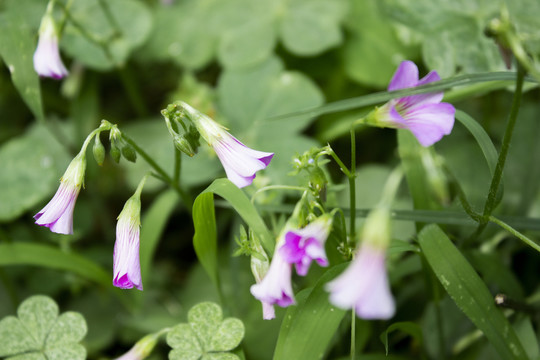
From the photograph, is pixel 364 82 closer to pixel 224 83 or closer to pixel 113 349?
pixel 224 83

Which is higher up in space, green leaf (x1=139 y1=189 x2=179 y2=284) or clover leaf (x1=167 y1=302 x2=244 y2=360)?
green leaf (x1=139 y1=189 x2=179 y2=284)

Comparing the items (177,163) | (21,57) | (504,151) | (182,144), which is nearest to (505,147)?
(504,151)

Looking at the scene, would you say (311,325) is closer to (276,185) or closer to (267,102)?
(276,185)

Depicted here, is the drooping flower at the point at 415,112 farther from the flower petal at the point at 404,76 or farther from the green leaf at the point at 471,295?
the green leaf at the point at 471,295

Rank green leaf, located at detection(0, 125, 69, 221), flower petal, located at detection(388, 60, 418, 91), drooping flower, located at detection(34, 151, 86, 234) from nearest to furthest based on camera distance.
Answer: flower petal, located at detection(388, 60, 418, 91) < drooping flower, located at detection(34, 151, 86, 234) < green leaf, located at detection(0, 125, 69, 221)

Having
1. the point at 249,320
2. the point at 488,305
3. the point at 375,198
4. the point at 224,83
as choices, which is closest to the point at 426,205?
the point at 488,305

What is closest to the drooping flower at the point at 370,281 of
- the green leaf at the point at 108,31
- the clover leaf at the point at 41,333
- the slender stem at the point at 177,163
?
the slender stem at the point at 177,163

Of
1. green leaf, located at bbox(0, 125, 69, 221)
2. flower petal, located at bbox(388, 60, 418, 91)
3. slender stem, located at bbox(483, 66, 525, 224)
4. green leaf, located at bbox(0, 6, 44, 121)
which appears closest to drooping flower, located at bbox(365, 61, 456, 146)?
flower petal, located at bbox(388, 60, 418, 91)

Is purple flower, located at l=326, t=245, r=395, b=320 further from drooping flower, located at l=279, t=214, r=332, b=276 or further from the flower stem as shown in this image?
the flower stem
